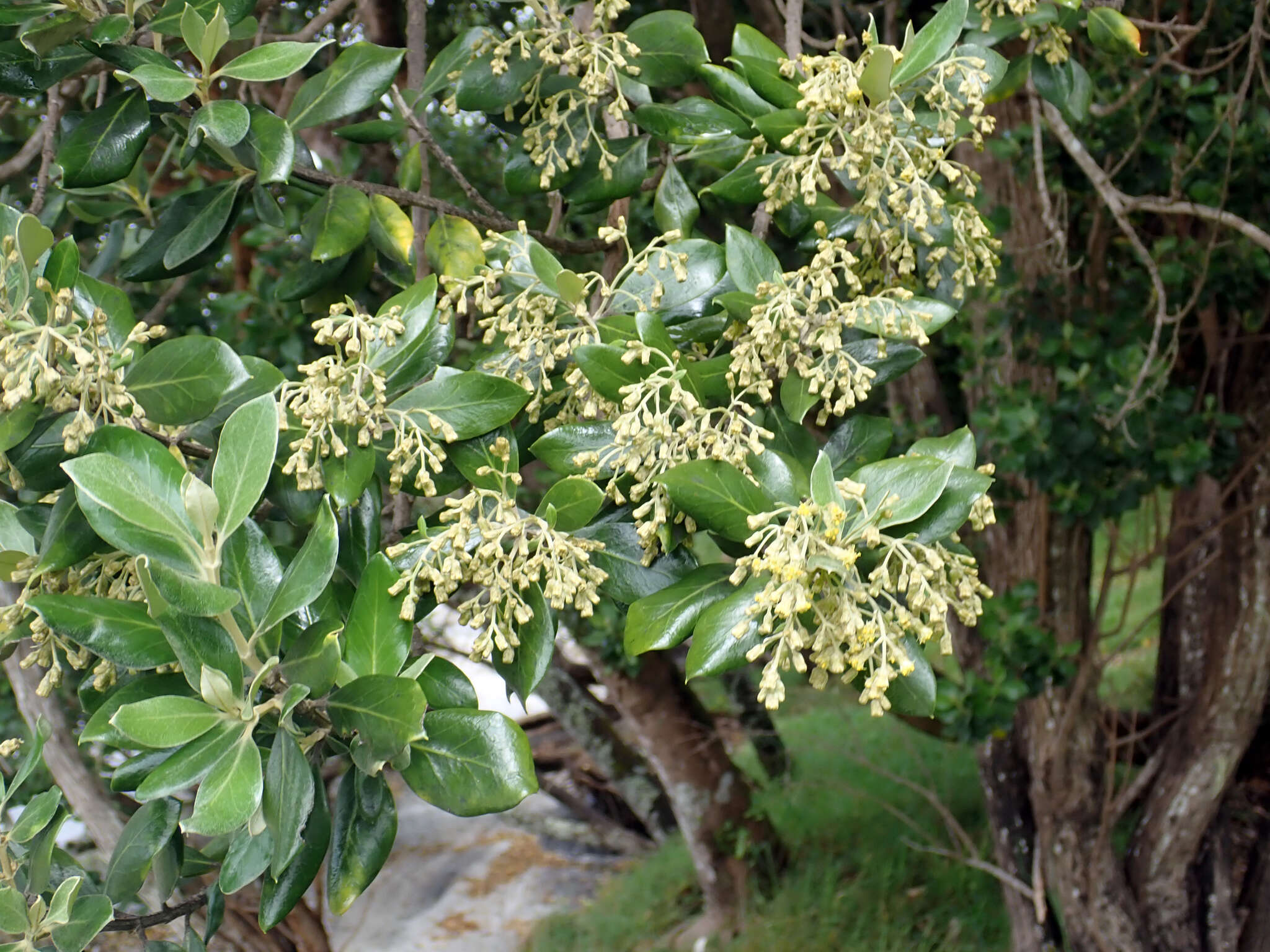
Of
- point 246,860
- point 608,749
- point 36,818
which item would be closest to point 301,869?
point 246,860

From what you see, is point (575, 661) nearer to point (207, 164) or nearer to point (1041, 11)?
point (207, 164)

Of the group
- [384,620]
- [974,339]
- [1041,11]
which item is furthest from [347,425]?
[974,339]

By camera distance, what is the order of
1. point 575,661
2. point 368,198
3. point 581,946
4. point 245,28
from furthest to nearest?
point 575,661 → point 581,946 → point 245,28 → point 368,198

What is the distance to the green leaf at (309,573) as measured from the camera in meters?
0.91

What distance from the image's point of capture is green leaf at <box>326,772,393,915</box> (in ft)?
3.29

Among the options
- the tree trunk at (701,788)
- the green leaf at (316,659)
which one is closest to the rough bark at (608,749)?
the tree trunk at (701,788)

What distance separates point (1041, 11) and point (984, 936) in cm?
369

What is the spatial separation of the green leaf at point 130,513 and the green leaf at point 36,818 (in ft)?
1.16

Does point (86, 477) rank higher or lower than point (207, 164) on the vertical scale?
higher

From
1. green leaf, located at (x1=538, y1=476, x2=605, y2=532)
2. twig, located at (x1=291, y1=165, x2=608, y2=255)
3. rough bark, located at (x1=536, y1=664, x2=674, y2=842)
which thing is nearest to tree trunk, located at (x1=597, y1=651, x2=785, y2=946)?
rough bark, located at (x1=536, y1=664, x2=674, y2=842)

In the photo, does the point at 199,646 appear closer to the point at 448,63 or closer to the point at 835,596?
the point at 835,596

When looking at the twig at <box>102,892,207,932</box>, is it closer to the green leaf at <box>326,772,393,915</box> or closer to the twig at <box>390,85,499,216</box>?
the green leaf at <box>326,772,393,915</box>

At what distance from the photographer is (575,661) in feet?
18.0

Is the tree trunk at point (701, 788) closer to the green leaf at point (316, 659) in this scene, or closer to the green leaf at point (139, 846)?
the green leaf at point (139, 846)
